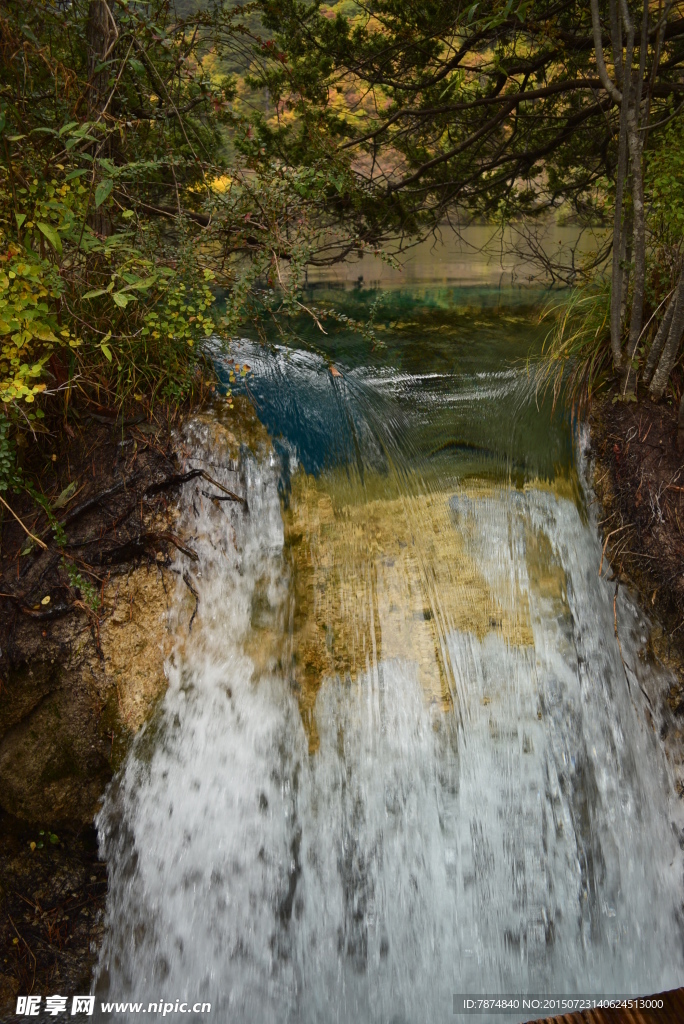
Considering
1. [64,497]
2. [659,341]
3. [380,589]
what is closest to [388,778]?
[380,589]

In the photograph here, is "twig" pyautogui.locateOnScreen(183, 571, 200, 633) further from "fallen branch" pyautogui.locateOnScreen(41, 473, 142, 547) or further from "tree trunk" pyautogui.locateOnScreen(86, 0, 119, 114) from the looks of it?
"tree trunk" pyautogui.locateOnScreen(86, 0, 119, 114)

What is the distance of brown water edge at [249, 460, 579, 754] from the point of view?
278 centimetres

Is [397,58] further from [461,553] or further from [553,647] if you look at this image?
[553,647]

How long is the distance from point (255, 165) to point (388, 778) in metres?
3.31

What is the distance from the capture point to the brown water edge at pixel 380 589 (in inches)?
110

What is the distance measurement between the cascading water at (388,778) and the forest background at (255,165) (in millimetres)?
801

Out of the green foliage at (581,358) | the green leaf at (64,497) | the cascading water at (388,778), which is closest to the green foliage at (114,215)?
the green leaf at (64,497)

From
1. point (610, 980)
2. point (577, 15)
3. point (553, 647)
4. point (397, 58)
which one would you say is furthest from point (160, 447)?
point (577, 15)

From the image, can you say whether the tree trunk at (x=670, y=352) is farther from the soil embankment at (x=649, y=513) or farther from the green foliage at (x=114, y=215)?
the green foliage at (x=114, y=215)

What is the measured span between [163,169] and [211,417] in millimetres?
2412

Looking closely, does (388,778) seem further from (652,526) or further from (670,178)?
(670,178)

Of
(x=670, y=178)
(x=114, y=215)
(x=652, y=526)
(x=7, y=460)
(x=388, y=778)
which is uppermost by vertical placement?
(x=114, y=215)

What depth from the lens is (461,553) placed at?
9.99 feet

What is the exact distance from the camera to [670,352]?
10.4 feet
